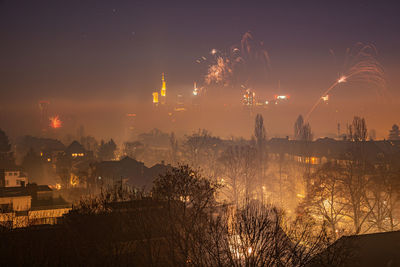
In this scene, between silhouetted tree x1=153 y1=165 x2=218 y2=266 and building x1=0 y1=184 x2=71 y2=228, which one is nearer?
silhouetted tree x1=153 y1=165 x2=218 y2=266

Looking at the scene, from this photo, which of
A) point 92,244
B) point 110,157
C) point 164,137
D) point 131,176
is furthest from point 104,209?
point 164,137

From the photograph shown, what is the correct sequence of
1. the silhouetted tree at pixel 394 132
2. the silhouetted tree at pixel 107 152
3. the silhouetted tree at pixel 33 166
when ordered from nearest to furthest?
the silhouetted tree at pixel 33 166 < the silhouetted tree at pixel 107 152 < the silhouetted tree at pixel 394 132

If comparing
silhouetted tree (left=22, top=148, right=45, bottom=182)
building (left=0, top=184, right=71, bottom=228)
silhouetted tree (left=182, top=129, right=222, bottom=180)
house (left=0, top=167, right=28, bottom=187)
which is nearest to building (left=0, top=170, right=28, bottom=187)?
house (left=0, top=167, right=28, bottom=187)

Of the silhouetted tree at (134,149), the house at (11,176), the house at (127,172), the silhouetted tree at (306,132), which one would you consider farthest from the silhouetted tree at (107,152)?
the silhouetted tree at (306,132)

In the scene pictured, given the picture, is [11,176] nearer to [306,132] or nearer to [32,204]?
[32,204]

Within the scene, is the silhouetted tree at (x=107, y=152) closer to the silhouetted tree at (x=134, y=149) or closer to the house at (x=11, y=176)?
the silhouetted tree at (x=134, y=149)

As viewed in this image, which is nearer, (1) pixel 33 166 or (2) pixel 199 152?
(2) pixel 199 152

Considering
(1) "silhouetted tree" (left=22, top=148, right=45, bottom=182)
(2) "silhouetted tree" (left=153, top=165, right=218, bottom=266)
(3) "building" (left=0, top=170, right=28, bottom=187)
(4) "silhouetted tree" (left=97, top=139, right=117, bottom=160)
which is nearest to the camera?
(2) "silhouetted tree" (left=153, top=165, right=218, bottom=266)

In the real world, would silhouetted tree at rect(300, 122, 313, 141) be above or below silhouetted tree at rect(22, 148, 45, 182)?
above

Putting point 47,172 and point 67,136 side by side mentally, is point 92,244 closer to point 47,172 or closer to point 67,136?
point 47,172

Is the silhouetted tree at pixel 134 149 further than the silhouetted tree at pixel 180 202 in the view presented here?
Yes

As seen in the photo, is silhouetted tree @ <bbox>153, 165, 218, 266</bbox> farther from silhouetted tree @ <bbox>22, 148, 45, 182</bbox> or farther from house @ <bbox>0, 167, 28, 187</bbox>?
silhouetted tree @ <bbox>22, 148, 45, 182</bbox>

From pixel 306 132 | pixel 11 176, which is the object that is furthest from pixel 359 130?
pixel 11 176
